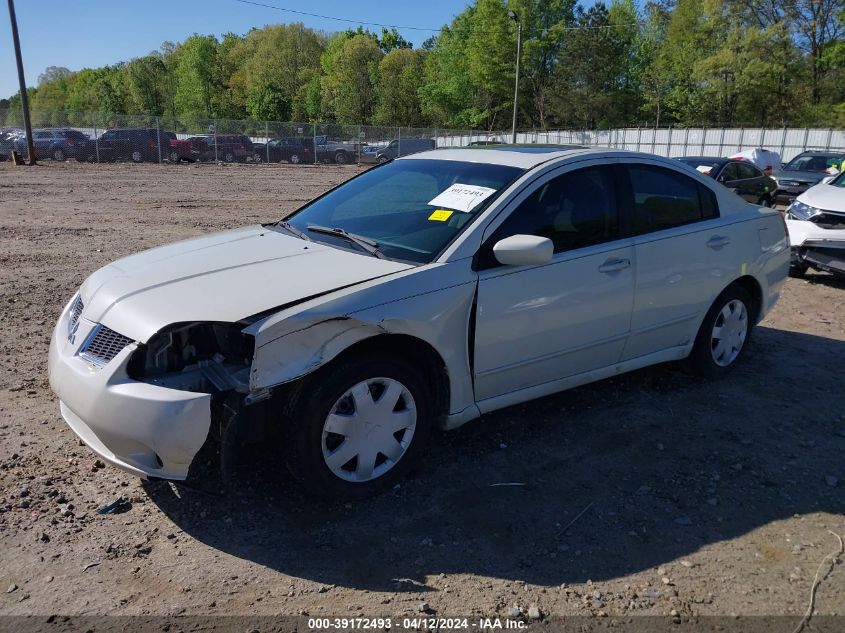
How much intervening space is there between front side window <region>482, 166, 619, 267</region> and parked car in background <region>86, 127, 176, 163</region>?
34359mm

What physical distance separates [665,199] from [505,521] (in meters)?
2.53

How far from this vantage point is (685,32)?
59.8 meters

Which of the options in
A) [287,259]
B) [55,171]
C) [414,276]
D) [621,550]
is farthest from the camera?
[55,171]

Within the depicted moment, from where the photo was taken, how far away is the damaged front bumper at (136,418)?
288cm

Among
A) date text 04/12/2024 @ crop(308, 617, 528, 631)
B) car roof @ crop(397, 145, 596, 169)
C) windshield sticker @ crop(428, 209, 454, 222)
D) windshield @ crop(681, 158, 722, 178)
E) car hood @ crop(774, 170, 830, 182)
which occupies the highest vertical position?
car roof @ crop(397, 145, 596, 169)

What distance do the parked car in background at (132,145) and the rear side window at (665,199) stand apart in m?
34.2

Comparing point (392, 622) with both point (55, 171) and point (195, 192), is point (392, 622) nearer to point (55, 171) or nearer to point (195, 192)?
point (195, 192)

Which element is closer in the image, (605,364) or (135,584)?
(135,584)

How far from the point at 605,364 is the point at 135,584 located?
2883 millimetres

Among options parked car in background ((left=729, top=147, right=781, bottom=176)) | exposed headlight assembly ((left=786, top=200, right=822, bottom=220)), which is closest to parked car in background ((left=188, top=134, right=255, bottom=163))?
parked car in background ((left=729, top=147, right=781, bottom=176))

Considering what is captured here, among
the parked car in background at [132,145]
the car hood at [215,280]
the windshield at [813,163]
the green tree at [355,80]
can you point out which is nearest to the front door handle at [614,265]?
the car hood at [215,280]

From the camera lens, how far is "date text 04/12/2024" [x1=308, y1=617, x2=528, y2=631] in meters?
2.60

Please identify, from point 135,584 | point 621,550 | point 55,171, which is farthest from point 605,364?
point 55,171

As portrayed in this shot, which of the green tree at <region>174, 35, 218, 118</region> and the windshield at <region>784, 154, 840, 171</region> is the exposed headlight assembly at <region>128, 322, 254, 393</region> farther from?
the green tree at <region>174, 35, 218, 118</region>
